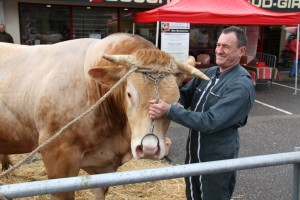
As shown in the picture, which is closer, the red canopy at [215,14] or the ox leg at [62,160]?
the ox leg at [62,160]

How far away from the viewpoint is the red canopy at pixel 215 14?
861 centimetres

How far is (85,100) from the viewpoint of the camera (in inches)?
104

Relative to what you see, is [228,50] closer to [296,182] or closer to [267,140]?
[296,182]

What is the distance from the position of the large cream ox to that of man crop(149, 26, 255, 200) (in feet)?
0.65

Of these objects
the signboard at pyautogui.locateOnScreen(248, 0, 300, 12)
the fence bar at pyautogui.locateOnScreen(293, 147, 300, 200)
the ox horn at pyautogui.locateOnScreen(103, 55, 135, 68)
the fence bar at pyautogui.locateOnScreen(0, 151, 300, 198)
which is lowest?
the fence bar at pyautogui.locateOnScreen(293, 147, 300, 200)

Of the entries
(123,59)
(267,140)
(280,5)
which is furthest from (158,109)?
(280,5)

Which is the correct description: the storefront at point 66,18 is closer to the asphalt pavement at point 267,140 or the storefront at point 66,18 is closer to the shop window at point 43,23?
the shop window at point 43,23

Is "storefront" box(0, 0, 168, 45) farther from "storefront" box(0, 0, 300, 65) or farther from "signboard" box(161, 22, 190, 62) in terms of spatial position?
"signboard" box(161, 22, 190, 62)

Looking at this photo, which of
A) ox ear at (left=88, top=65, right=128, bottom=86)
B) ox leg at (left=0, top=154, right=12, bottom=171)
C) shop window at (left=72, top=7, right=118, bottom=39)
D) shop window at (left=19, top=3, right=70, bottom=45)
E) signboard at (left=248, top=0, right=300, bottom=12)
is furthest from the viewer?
signboard at (left=248, top=0, right=300, bottom=12)

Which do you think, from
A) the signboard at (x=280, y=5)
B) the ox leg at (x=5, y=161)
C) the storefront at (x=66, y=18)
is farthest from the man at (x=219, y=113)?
the signboard at (x=280, y=5)

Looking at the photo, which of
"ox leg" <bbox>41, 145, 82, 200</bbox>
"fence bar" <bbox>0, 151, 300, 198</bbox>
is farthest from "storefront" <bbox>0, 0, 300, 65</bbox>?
"fence bar" <bbox>0, 151, 300, 198</bbox>

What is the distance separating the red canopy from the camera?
861 centimetres

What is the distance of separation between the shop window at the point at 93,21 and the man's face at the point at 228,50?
33.3ft

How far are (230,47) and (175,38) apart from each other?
689cm
